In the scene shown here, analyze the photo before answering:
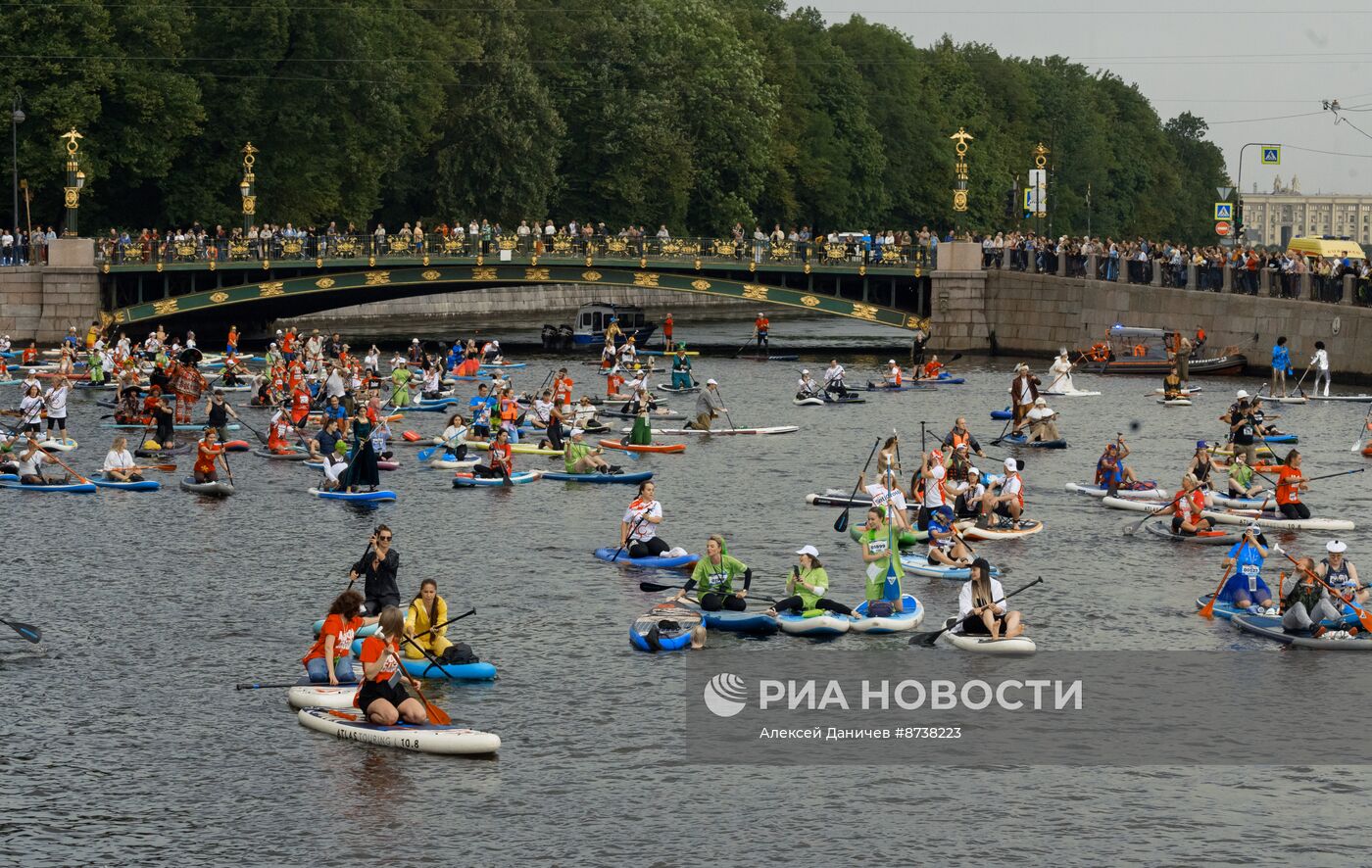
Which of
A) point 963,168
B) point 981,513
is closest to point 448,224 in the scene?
point 963,168

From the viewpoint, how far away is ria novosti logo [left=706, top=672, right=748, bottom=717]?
30.3 metres

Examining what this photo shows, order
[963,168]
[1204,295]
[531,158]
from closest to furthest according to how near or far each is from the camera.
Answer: [1204,295] < [963,168] < [531,158]

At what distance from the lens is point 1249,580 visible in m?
35.4

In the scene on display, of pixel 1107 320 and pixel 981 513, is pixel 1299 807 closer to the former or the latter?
pixel 981 513

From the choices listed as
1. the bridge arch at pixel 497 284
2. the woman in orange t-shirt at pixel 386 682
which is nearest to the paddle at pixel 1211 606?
the woman in orange t-shirt at pixel 386 682

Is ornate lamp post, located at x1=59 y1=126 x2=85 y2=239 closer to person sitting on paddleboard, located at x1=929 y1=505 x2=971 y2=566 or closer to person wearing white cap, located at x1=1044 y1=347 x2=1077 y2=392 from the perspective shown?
person wearing white cap, located at x1=1044 y1=347 x2=1077 y2=392

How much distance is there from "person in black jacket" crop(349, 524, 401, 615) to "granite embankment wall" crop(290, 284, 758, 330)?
73457 millimetres

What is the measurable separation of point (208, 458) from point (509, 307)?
7106 centimetres

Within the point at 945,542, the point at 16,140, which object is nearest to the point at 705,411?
the point at 945,542

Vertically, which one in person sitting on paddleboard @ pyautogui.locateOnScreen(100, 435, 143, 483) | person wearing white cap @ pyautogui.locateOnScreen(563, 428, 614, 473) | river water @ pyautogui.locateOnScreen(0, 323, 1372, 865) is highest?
person wearing white cap @ pyautogui.locateOnScreen(563, 428, 614, 473)

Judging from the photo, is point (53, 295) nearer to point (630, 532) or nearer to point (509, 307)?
point (509, 307)

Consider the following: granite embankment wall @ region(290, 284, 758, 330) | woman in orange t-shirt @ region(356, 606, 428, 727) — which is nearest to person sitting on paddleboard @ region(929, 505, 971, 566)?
woman in orange t-shirt @ region(356, 606, 428, 727)

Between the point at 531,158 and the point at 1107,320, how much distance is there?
33.8 metres

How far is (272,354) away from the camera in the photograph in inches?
2872
